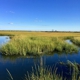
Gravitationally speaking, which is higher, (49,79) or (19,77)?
(49,79)

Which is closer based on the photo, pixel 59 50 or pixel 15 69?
pixel 15 69

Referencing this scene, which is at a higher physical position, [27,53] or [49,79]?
[49,79]

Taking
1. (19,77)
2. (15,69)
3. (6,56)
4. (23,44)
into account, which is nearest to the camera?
(19,77)

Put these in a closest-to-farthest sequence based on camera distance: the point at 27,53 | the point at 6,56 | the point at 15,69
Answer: the point at 15,69, the point at 6,56, the point at 27,53

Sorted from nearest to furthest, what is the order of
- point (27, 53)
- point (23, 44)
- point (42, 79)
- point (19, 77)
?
point (42, 79)
point (19, 77)
point (27, 53)
point (23, 44)

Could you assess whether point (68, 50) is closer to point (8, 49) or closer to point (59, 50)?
point (59, 50)

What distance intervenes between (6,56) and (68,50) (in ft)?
21.0

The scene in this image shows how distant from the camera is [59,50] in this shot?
15.4m

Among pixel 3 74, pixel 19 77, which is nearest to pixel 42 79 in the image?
pixel 19 77

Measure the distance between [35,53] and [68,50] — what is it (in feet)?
13.2

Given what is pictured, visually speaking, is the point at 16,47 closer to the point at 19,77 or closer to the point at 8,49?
the point at 8,49

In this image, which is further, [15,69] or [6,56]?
[6,56]

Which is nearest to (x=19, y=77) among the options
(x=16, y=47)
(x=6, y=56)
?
(x=6, y=56)

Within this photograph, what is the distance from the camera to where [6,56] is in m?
12.7
